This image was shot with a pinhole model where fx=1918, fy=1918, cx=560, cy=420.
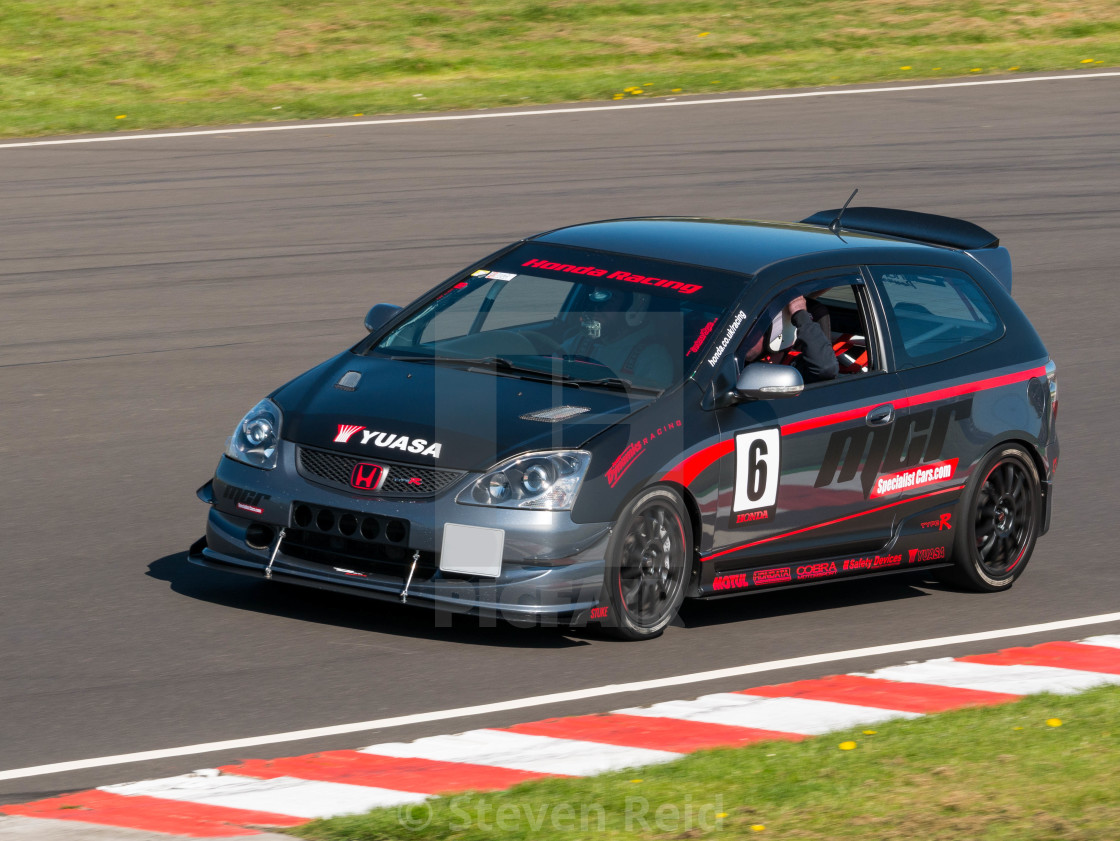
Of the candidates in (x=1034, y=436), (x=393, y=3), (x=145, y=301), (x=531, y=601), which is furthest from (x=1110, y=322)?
(x=393, y=3)

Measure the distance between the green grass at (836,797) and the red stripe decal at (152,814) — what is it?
0.66 ft

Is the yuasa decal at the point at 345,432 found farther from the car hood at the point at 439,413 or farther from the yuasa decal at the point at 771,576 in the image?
the yuasa decal at the point at 771,576

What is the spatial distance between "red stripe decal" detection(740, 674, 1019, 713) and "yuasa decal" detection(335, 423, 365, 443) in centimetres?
190

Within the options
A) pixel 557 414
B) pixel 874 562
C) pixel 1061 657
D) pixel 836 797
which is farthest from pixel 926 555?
pixel 836 797

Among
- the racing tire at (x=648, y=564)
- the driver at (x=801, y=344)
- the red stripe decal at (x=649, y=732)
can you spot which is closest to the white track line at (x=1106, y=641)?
the driver at (x=801, y=344)

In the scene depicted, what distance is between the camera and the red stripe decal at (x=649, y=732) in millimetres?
6629

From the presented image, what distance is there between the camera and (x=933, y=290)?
9.37m

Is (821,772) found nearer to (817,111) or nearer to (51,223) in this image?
(51,223)

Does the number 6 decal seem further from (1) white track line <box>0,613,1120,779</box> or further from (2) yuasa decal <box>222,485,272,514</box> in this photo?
(2) yuasa decal <box>222,485,272,514</box>

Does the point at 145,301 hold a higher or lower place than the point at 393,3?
lower

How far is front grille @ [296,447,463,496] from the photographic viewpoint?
25.0 feet

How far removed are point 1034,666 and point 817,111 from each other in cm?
1612

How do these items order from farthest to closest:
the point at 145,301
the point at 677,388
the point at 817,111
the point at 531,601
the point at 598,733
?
the point at 817,111
the point at 145,301
the point at 677,388
the point at 531,601
the point at 598,733

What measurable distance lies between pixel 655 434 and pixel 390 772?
2.16 metres
